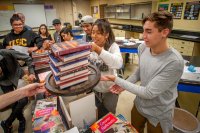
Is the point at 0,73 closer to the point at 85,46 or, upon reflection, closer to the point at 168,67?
the point at 85,46

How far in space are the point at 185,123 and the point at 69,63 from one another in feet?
5.57

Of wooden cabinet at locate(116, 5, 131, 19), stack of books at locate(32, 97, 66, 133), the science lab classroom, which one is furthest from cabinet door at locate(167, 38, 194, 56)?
stack of books at locate(32, 97, 66, 133)

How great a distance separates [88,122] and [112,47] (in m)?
0.70

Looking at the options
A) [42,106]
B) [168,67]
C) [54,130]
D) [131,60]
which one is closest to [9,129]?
[42,106]

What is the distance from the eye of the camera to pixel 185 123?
1682 millimetres

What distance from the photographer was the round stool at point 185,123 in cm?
153

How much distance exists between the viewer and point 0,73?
171 centimetres

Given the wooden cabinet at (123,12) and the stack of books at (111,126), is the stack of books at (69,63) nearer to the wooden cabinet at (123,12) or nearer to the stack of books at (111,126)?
the stack of books at (111,126)

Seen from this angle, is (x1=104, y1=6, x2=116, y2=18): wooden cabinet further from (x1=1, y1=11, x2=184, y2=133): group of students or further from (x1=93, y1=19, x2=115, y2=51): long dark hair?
(x1=1, y1=11, x2=184, y2=133): group of students

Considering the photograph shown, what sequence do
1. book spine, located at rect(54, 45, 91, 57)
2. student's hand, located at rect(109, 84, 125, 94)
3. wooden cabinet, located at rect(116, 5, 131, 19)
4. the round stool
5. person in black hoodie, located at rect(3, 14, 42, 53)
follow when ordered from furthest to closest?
wooden cabinet, located at rect(116, 5, 131, 19)
person in black hoodie, located at rect(3, 14, 42, 53)
the round stool
student's hand, located at rect(109, 84, 125, 94)
book spine, located at rect(54, 45, 91, 57)

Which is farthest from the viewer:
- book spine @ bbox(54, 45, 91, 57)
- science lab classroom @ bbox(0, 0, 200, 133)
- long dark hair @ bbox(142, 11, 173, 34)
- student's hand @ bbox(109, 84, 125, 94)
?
student's hand @ bbox(109, 84, 125, 94)

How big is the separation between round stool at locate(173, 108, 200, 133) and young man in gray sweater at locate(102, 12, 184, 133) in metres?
0.56

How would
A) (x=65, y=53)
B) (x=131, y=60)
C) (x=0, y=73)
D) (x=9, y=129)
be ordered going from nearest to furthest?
(x=65, y=53) → (x=0, y=73) → (x=9, y=129) → (x=131, y=60)

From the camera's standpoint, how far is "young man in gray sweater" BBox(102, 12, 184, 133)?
0.96m
